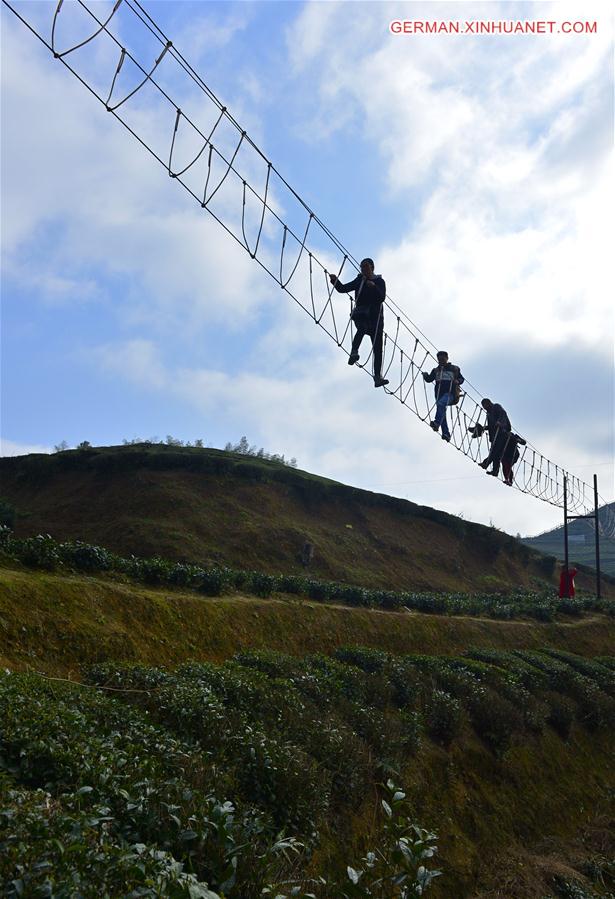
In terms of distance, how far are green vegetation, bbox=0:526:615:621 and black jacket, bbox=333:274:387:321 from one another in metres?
6.68

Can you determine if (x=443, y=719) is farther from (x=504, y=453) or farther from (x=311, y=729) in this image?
(x=504, y=453)

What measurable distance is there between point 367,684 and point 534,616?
1767 cm

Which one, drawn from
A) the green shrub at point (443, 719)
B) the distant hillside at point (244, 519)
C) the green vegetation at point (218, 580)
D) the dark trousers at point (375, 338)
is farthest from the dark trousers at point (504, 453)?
the distant hillside at point (244, 519)

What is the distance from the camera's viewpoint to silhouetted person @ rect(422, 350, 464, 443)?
59.2 feet

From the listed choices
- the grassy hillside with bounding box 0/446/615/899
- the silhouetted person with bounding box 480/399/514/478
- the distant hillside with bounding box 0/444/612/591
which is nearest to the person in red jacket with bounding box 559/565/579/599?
the grassy hillside with bounding box 0/446/615/899

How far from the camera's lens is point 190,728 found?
816 cm

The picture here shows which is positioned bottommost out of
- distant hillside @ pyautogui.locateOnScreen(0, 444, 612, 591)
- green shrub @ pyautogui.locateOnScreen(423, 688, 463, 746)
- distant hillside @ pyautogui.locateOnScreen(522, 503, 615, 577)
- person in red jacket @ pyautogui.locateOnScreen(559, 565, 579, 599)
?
green shrub @ pyautogui.locateOnScreen(423, 688, 463, 746)

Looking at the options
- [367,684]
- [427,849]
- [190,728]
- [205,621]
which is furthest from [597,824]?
[427,849]

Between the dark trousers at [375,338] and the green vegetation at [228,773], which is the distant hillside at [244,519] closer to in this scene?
the dark trousers at [375,338]

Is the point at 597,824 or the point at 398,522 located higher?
the point at 398,522

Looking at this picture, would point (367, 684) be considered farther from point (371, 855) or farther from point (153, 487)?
point (153, 487)

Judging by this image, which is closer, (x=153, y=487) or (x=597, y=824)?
(x=597, y=824)

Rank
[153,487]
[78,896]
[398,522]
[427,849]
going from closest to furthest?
[78,896] → [427,849] → [153,487] → [398,522]

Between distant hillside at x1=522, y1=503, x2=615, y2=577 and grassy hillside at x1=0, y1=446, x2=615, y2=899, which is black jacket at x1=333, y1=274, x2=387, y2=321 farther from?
distant hillside at x1=522, y1=503, x2=615, y2=577
